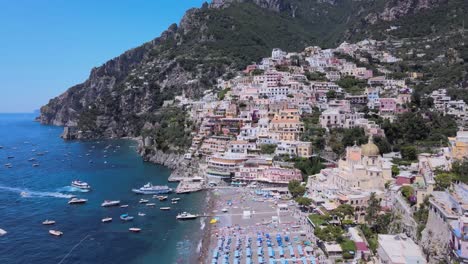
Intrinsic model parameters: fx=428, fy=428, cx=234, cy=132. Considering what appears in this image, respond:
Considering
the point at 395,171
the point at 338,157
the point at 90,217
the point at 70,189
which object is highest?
the point at 338,157

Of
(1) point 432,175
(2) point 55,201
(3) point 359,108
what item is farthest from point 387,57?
(2) point 55,201

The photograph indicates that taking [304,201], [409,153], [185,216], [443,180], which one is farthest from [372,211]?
[185,216]

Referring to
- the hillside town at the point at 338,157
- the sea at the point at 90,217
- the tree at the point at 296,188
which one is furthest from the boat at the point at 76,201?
the tree at the point at 296,188

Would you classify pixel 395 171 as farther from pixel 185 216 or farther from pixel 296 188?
pixel 185 216

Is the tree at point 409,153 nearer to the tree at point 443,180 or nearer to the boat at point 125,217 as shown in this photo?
the tree at point 443,180

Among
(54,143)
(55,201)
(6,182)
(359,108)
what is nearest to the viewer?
(55,201)

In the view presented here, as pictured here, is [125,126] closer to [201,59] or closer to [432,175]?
[201,59]

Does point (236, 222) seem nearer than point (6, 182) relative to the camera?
Yes
